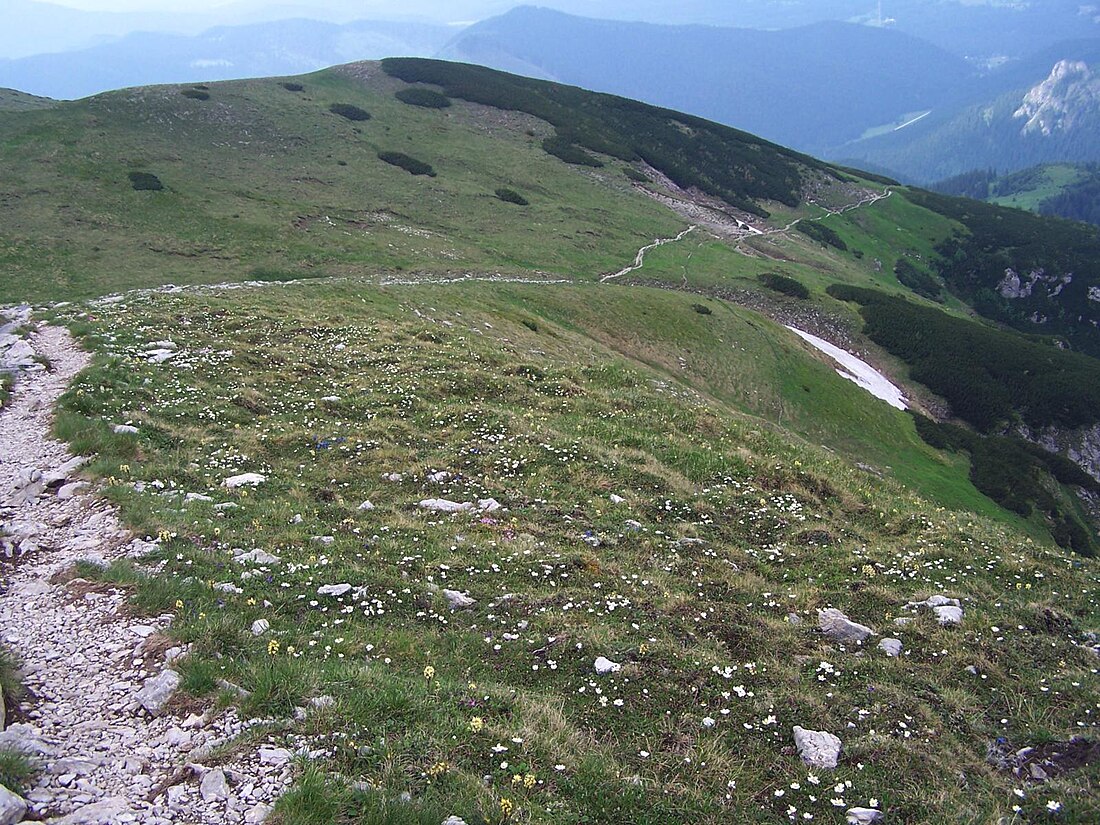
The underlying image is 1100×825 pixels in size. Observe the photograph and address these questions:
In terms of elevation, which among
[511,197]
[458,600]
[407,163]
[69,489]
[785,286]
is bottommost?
[69,489]

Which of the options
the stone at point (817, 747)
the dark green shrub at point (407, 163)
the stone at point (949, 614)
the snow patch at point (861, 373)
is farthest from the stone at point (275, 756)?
A: the dark green shrub at point (407, 163)

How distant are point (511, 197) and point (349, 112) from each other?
31.9 m

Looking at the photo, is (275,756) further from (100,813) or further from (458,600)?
(458,600)

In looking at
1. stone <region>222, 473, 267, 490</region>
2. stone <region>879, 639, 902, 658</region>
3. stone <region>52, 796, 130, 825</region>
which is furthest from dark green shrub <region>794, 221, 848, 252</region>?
stone <region>52, 796, 130, 825</region>

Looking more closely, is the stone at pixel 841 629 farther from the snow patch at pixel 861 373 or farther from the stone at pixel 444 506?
the snow patch at pixel 861 373

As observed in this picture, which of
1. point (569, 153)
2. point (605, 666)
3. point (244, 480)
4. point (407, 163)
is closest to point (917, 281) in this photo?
point (569, 153)

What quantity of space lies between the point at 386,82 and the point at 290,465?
4367 inches

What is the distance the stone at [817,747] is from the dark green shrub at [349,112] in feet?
316

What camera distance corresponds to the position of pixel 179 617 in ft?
29.7

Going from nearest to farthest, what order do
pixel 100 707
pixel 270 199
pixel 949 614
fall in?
1. pixel 100 707
2. pixel 949 614
3. pixel 270 199

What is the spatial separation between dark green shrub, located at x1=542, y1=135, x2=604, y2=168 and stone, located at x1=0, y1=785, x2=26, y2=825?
322ft

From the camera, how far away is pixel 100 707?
7.30 metres

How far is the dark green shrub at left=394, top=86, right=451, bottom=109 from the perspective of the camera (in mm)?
101213

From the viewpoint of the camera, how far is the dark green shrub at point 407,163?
2975 inches
